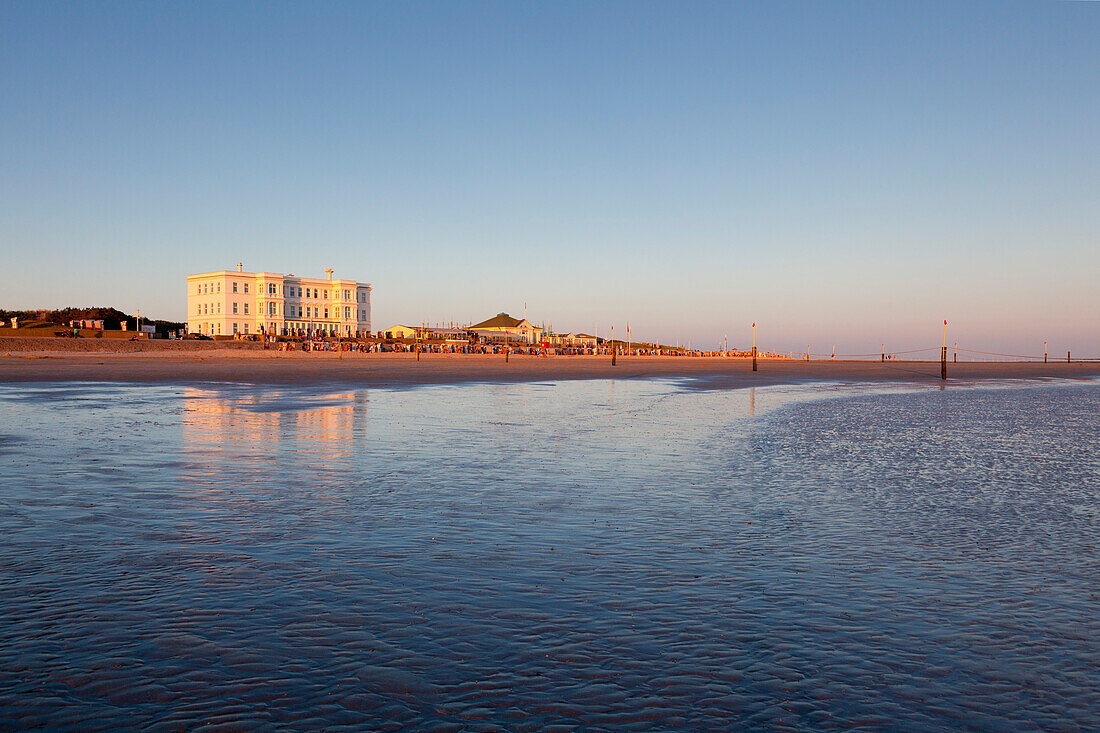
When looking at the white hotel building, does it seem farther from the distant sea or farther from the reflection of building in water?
the distant sea

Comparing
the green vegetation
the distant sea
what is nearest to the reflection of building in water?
the distant sea

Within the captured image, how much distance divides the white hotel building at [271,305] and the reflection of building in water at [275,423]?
93.2 meters

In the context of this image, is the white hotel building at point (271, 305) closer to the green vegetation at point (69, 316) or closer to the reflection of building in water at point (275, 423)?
the green vegetation at point (69, 316)

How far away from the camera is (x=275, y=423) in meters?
18.2

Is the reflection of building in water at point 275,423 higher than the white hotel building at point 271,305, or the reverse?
the white hotel building at point 271,305

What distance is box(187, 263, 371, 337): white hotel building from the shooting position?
11900 centimetres

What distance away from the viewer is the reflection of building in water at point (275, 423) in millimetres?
14312

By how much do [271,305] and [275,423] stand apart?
110 meters

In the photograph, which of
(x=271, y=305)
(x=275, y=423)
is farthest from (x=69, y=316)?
(x=275, y=423)

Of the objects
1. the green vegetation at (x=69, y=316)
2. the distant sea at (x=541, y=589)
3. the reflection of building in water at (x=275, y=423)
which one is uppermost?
the green vegetation at (x=69, y=316)

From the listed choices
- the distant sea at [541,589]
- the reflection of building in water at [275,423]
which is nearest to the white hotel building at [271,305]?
the reflection of building in water at [275,423]

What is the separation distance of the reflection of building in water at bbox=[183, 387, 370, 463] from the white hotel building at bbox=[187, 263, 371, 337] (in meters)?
93.2

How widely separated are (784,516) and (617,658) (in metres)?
4.68

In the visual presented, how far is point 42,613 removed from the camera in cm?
527
